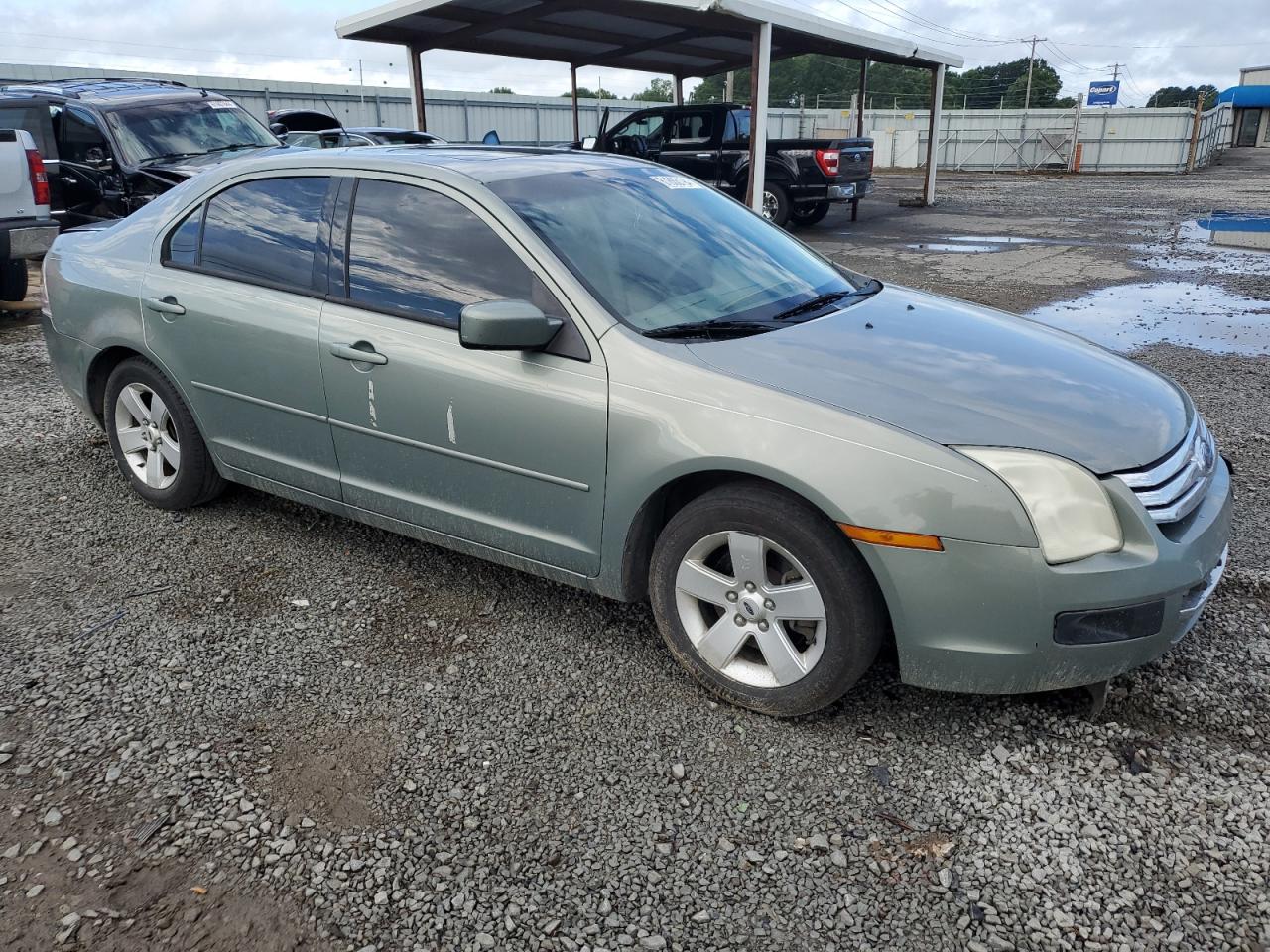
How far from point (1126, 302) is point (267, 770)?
955 cm

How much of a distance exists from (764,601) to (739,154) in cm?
1413

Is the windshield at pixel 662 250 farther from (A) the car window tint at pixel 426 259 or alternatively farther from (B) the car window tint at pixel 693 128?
(B) the car window tint at pixel 693 128

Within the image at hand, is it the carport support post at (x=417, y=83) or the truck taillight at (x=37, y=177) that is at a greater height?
the carport support post at (x=417, y=83)

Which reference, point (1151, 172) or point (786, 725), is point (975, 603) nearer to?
point (786, 725)

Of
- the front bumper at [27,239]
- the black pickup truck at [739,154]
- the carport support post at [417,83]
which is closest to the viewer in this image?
the front bumper at [27,239]

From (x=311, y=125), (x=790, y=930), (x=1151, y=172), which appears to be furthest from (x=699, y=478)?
(x=1151, y=172)

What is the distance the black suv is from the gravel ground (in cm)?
747

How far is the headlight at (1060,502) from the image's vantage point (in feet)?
8.48

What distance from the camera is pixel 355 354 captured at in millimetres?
3566

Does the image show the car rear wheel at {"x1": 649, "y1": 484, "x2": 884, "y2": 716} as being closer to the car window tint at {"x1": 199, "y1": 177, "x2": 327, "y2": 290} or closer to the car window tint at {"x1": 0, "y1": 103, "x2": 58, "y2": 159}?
the car window tint at {"x1": 199, "y1": 177, "x2": 327, "y2": 290}

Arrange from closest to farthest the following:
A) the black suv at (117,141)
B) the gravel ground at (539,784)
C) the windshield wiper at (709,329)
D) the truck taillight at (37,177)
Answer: the gravel ground at (539,784) < the windshield wiper at (709,329) < the truck taillight at (37,177) < the black suv at (117,141)

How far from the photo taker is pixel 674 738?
2963 mm

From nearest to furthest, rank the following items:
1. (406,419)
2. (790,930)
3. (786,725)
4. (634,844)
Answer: (790,930) → (634,844) → (786,725) → (406,419)

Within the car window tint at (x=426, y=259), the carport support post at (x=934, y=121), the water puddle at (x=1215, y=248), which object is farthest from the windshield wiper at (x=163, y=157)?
the carport support post at (x=934, y=121)
